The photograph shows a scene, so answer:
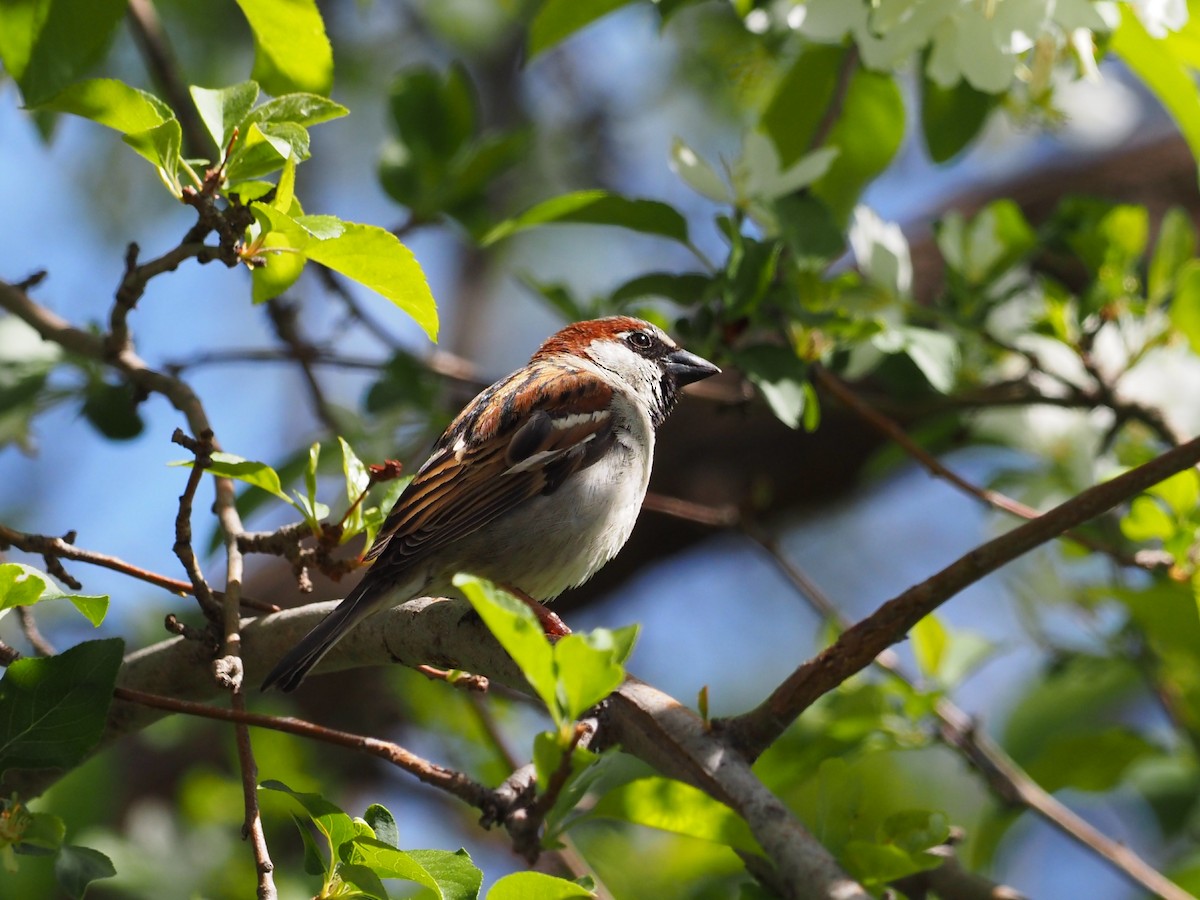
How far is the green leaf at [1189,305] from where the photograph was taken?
303cm

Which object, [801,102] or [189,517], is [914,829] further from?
[801,102]

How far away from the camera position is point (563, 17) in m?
2.68

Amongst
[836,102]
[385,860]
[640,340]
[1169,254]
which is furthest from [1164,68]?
[385,860]

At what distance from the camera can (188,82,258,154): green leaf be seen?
2.04 m

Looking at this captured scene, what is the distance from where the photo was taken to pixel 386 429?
376cm

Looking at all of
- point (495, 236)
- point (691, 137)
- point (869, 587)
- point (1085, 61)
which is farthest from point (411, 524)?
point (869, 587)

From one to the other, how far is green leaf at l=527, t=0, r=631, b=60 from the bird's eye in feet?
3.52

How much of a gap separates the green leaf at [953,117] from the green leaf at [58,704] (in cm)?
226

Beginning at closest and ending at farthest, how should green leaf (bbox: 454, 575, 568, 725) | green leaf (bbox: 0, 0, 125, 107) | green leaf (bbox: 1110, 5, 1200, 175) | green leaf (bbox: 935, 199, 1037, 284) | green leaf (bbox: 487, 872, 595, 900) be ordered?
green leaf (bbox: 454, 575, 568, 725) < green leaf (bbox: 487, 872, 595, 900) < green leaf (bbox: 0, 0, 125, 107) < green leaf (bbox: 1110, 5, 1200, 175) < green leaf (bbox: 935, 199, 1037, 284)

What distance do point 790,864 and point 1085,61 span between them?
1758 mm

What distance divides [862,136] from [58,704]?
229cm

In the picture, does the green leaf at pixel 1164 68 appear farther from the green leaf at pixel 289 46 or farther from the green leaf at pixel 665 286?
the green leaf at pixel 289 46

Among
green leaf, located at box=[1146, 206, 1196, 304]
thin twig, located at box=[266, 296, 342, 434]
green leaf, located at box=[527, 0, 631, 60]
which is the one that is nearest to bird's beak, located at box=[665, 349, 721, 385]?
green leaf, located at box=[527, 0, 631, 60]

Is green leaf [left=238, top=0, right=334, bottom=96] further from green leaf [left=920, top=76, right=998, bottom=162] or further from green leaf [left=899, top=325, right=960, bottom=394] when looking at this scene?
A: green leaf [left=920, top=76, right=998, bottom=162]
